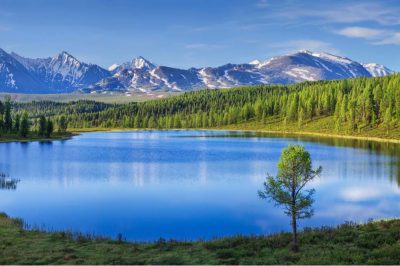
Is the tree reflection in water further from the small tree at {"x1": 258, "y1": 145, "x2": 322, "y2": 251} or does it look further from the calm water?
the small tree at {"x1": 258, "y1": 145, "x2": 322, "y2": 251}

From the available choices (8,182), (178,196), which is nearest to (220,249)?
(178,196)

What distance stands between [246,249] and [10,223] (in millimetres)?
21955

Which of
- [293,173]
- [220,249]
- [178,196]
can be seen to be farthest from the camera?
[178,196]

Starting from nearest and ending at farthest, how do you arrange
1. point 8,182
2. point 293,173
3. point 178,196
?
point 293,173
point 178,196
point 8,182

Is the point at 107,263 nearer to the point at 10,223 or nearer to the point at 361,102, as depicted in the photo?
the point at 10,223

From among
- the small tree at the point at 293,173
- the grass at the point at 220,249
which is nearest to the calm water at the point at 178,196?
the grass at the point at 220,249

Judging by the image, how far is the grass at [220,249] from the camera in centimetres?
2408

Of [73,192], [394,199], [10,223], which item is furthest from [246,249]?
[73,192]

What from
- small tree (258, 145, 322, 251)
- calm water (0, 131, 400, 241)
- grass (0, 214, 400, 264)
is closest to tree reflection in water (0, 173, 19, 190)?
calm water (0, 131, 400, 241)

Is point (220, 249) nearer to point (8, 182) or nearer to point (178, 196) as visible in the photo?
point (178, 196)

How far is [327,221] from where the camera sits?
43.9 meters

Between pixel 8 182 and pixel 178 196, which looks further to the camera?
pixel 8 182

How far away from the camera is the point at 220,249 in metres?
27.6

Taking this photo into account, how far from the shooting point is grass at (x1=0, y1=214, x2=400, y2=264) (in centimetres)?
2408
